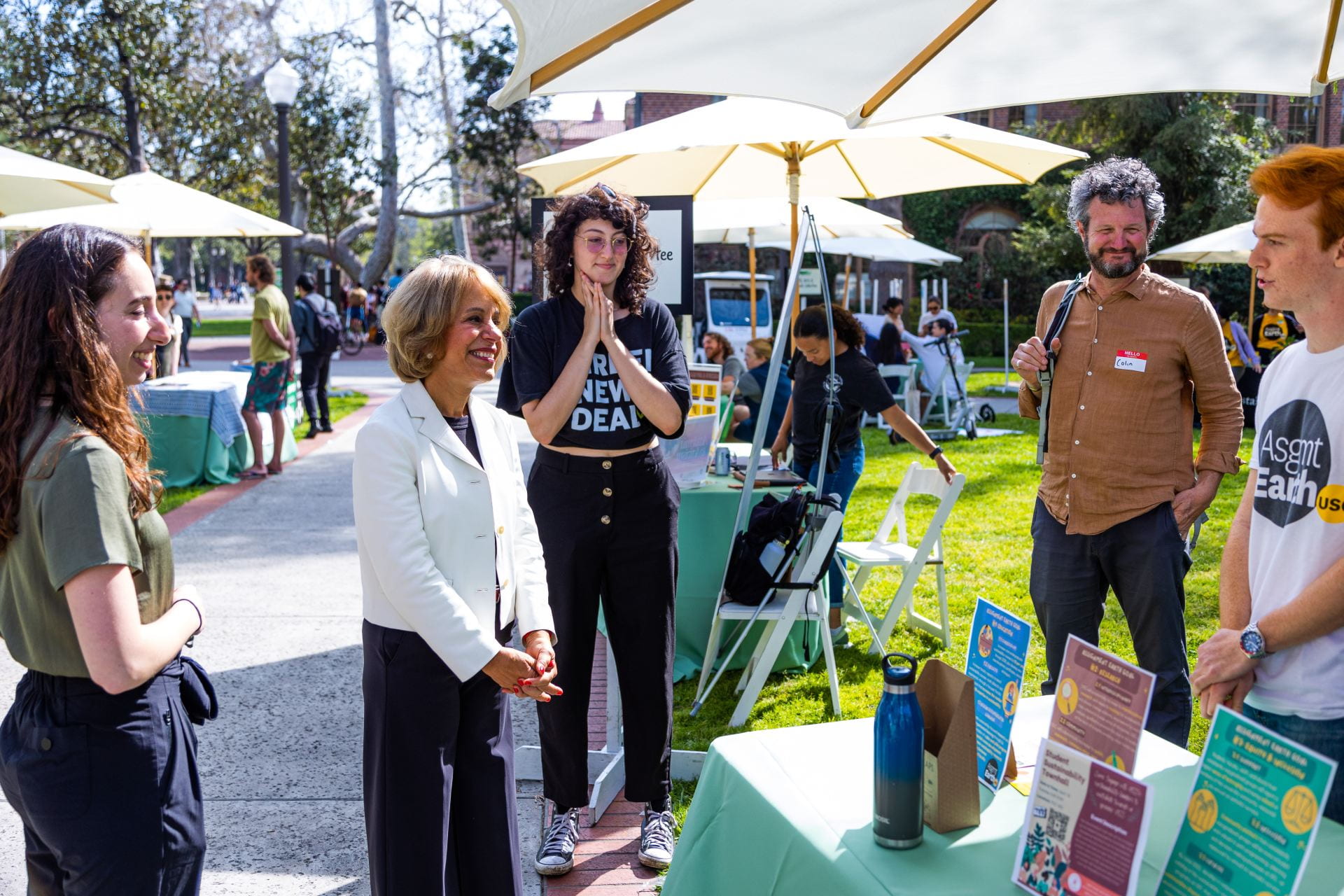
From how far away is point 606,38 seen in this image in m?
2.03

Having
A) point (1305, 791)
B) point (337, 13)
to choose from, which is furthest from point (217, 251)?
point (1305, 791)

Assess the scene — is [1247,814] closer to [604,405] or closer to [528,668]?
[528,668]

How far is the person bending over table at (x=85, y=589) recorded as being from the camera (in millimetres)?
1824

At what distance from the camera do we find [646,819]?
141 inches

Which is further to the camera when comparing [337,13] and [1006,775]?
[337,13]

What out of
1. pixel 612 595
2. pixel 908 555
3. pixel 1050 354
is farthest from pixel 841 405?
pixel 612 595

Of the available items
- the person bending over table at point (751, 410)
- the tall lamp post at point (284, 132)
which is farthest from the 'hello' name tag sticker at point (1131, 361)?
the tall lamp post at point (284, 132)

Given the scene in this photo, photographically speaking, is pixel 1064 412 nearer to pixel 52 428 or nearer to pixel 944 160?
pixel 52 428

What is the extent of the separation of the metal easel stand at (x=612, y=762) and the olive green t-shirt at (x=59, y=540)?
2.30 metres

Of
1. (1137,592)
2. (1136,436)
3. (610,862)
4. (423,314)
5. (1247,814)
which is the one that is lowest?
(610,862)

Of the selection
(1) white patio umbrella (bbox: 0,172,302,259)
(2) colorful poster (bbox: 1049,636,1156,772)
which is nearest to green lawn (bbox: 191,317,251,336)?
(1) white patio umbrella (bbox: 0,172,302,259)

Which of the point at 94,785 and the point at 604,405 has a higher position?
the point at 604,405

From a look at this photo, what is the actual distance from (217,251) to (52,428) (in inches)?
3899

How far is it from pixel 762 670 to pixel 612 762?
81 cm
